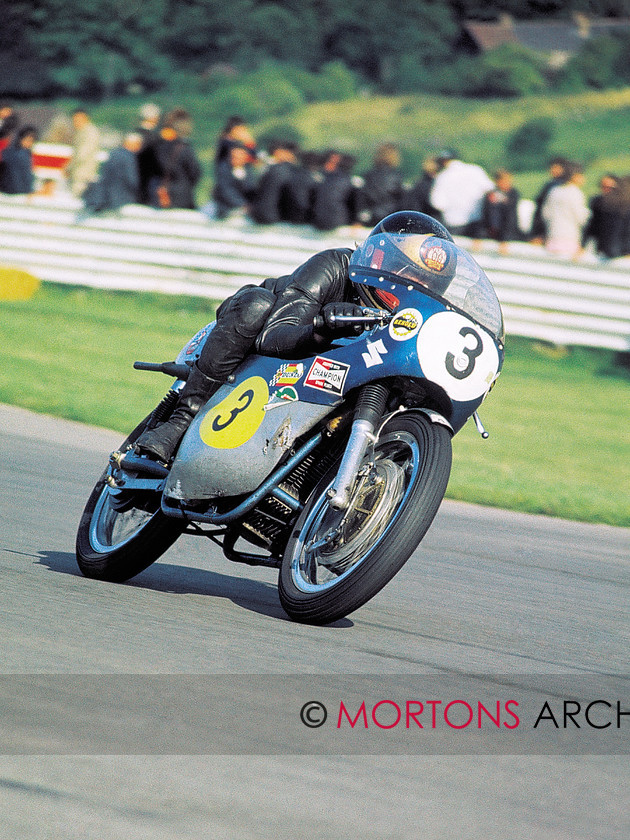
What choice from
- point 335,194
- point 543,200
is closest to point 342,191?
point 335,194

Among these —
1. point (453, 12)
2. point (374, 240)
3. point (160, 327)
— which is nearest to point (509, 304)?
point (160, 327)

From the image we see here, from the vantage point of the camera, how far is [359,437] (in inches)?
187

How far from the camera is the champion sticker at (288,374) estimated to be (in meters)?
5.15

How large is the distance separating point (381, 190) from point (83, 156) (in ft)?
14.5

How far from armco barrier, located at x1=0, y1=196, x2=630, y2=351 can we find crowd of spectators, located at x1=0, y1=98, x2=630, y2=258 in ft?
0.56

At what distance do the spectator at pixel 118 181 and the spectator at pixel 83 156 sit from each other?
664mm

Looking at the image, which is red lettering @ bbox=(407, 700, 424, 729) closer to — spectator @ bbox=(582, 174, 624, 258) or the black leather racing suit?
the black leather racing suit

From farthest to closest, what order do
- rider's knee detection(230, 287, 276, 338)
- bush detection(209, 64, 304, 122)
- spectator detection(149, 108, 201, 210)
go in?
bush detection(209, 64, 304, 122), spectator detection(149, 108, 201, 210), rider's knee detection(230, 287, 276, 338)

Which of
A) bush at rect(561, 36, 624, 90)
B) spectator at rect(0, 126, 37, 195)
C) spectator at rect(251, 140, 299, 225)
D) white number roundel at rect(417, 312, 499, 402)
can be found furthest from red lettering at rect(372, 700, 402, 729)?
bush at rect(561, 36, 624, 90)

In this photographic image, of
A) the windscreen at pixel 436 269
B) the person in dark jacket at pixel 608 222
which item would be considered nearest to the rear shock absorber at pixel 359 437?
the windscreen at pixel 436 269

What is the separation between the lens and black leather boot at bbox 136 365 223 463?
5.53m

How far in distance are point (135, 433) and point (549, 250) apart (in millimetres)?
9218

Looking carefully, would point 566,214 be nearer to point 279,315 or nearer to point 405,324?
point 279,315

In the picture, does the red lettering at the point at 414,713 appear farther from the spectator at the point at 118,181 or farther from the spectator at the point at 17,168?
the spectator at the point at 17,168
